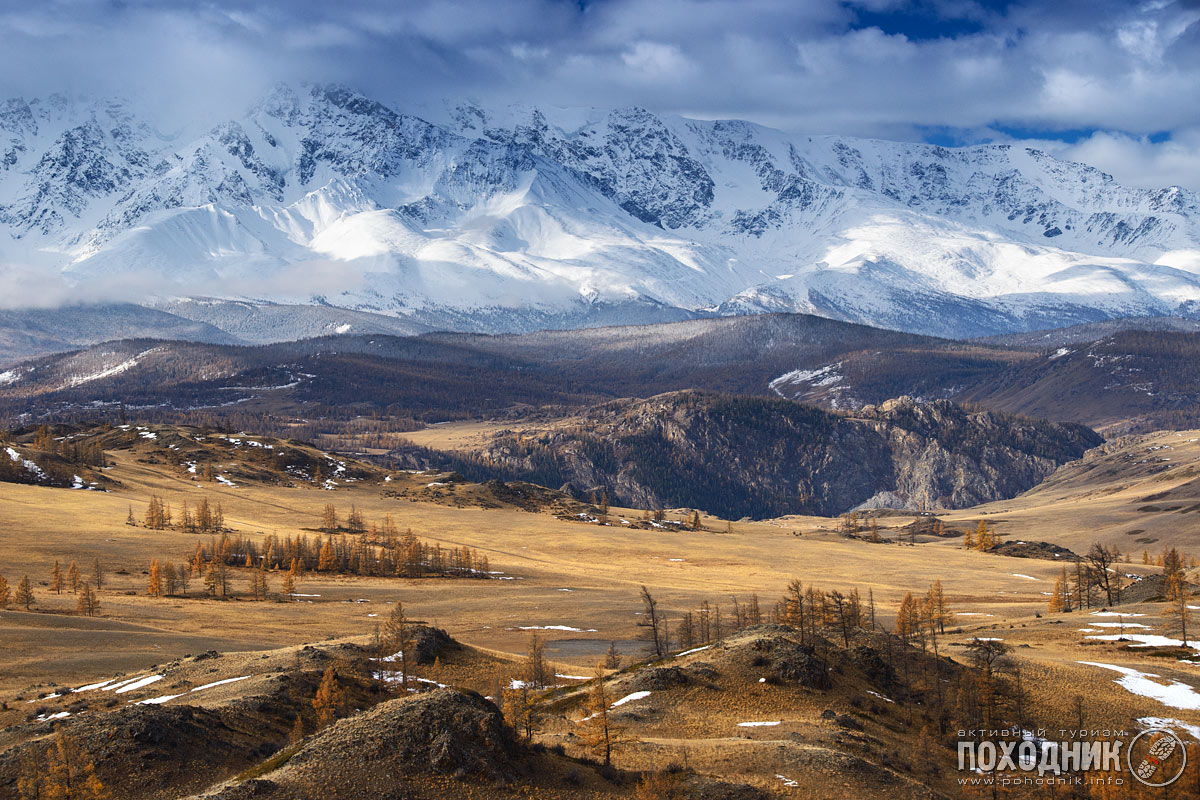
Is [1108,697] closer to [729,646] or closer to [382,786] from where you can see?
[729,646]

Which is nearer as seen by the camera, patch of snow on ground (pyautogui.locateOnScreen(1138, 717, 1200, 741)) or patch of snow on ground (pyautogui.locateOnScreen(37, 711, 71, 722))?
patch of snow on ground (pyautogui.locateOnScreen(37, 711, 71, 722))

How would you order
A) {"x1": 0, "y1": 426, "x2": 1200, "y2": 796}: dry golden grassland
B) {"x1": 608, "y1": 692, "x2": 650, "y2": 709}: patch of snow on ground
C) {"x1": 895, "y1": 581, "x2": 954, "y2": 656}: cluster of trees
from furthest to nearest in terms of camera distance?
{"x1": 895, "y1": 581, "x2": 954, "y2": 656}: cluster of trees → {"x1": 608, "y1": 692, "x2": 650, "y2": 709}: patch of snow on ground → {"x1": 0, "y1": 426, "x2": 1200, "y2": 796}: dry golden grassland

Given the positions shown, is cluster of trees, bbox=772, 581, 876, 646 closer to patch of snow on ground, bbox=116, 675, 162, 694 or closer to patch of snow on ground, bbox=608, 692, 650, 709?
patch of snow on ground, bbox=608, 692, 650, 709

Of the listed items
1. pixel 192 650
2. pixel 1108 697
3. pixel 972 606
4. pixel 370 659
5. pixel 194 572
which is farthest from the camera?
pixel 194 572

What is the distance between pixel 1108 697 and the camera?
76500 mm

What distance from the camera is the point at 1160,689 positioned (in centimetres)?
7881

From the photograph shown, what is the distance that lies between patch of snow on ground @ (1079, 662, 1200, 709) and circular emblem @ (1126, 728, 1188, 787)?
7.39 meters

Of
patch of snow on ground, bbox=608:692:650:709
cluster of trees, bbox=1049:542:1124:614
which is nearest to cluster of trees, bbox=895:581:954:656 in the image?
cluster of trees, bbox=1049:542:1124:614

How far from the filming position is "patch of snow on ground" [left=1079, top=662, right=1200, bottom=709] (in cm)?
7588

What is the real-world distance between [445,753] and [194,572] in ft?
430

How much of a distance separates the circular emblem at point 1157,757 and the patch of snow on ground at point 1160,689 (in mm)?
7388

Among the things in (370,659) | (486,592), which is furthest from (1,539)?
(370,659)

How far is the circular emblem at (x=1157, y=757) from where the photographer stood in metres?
61.3

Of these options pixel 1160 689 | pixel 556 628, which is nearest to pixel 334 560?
pixel 556 628
